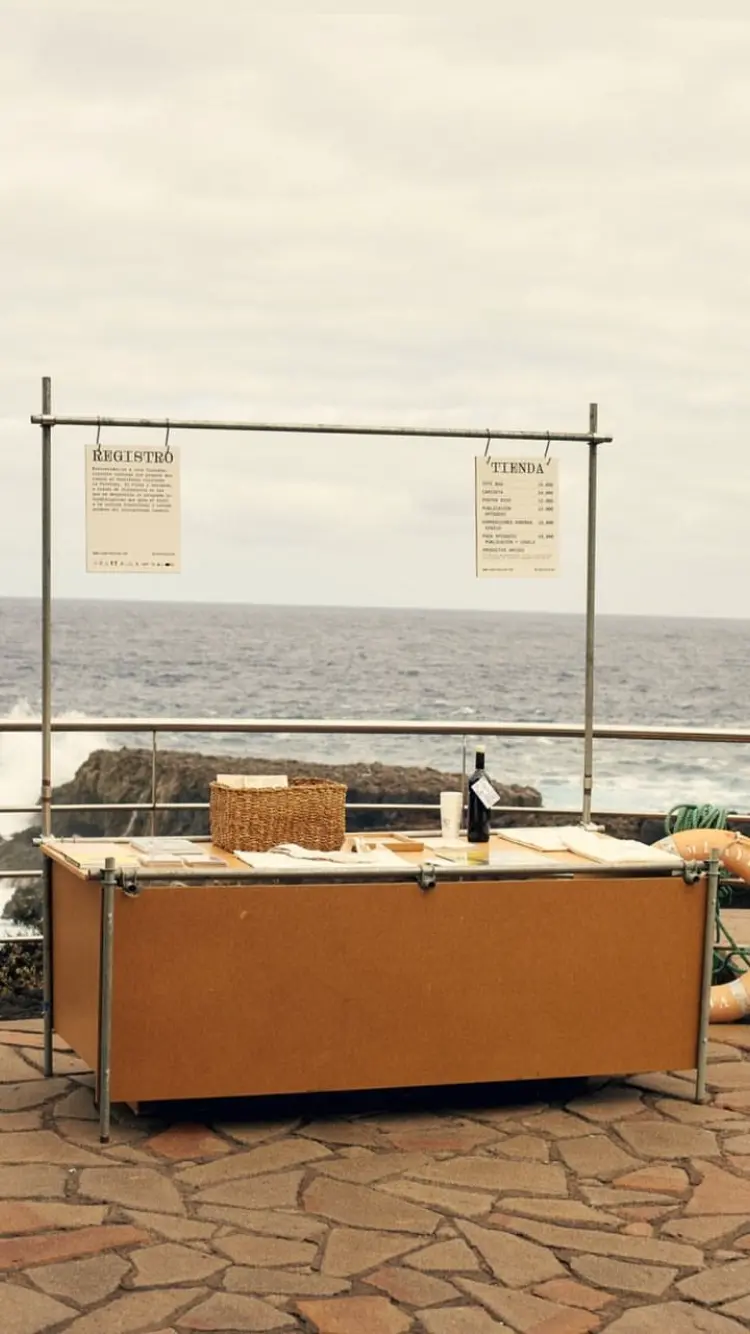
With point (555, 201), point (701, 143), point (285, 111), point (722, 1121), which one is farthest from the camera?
point (555, 201)

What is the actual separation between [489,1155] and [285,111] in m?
14.5

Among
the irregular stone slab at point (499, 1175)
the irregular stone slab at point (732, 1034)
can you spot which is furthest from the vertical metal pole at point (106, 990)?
the irregular stone slab at point (732, 1034)

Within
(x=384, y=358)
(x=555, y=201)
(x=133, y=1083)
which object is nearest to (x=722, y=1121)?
(x=133, y=1083)

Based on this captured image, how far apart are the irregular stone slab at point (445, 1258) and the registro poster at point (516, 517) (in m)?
1.82

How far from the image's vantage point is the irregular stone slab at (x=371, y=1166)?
3596 mm

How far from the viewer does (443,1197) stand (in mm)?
3461

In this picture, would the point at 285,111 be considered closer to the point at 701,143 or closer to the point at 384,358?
the point at 701,143

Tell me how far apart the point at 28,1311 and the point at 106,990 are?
3.11ft

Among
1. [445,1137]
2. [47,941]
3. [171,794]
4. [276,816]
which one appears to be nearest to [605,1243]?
[445,1137]

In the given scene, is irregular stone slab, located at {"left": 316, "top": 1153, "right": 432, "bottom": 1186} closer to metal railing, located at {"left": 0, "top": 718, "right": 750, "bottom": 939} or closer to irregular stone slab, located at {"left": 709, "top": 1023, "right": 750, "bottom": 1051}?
irregular stone slab, located at {"left": 709, "top": 1023, "right": 750, "bottom": 1051}

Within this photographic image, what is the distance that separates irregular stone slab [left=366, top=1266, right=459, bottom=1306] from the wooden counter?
33.6 inches

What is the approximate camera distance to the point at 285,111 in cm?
1659

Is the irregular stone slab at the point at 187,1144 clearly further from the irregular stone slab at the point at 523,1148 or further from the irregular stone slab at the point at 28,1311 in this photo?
the irregular stone slab at the point at 28,1311

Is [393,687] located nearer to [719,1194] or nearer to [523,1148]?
[523,1148]
